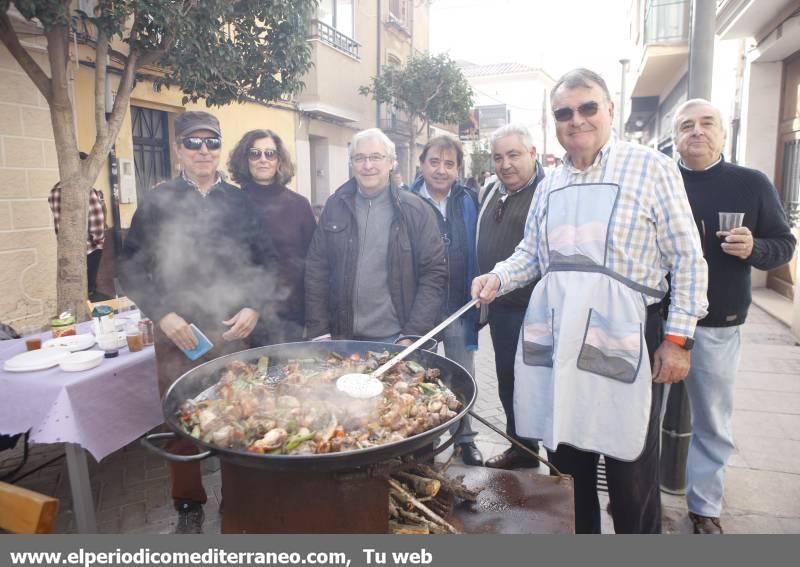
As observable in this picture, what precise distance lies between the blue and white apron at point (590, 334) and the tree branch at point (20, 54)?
4.60 meters

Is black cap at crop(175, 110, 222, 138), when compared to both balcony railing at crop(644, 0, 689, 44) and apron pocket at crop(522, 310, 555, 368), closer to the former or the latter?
apron pocket at crop(522, 310, 555, 368)

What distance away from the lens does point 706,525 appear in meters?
2.97

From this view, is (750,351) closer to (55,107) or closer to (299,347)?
(299,347)

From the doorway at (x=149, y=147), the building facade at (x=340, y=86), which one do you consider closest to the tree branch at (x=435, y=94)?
the building facade at (x=340, y=86)

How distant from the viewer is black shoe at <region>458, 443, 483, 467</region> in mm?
3910

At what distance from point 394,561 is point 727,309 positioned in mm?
2088

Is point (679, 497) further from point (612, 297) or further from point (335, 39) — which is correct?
point (335, 39)

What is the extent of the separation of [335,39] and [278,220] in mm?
12959

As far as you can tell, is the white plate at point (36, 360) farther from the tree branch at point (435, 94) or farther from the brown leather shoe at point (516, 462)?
the tree branch at point (435, 94)

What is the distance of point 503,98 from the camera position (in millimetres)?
47969

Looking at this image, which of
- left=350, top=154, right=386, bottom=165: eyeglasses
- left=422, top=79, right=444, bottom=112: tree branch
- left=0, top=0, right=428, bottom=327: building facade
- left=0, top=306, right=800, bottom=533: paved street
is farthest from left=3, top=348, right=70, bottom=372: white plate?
left=422, top=79, right=444, bottom=112: tree branch

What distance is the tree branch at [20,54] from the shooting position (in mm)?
4438

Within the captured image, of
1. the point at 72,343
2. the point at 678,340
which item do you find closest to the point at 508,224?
the point at 678,340

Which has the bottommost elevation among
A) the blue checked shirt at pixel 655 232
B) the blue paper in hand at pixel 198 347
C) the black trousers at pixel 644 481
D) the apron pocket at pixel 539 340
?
the black trousers at pixel 644 481
